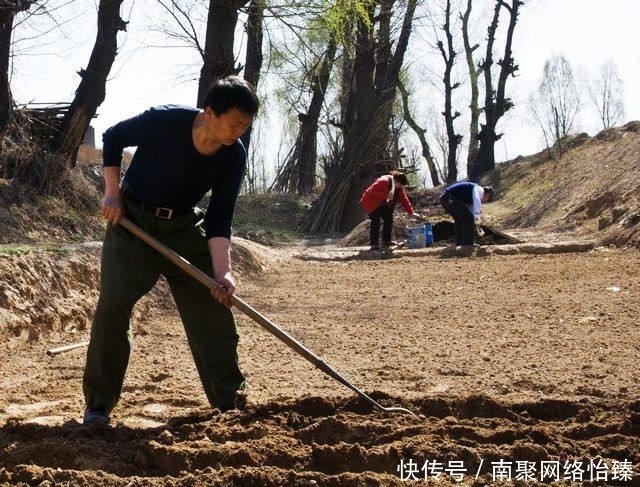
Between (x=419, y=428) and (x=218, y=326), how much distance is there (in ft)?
3.42

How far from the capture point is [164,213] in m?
4.18

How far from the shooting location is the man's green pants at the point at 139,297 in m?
4.13

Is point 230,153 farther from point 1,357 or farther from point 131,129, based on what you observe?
point 1,357

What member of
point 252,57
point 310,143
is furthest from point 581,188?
point 252,57

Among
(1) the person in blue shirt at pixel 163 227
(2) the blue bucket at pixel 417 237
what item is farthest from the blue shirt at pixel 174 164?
(2) the blue bucket at pixel 417 237

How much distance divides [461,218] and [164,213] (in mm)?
10130

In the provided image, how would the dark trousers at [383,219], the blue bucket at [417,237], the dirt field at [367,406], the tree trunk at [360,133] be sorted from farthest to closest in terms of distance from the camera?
the tree trunk at [360,133]
the blue bucket at [417,237]
the dark trousers at [383,219]
the dirt field at [367,406]

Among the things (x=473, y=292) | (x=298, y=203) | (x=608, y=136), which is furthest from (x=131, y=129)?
(x=608, y=136)

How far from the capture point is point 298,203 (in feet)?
72.2

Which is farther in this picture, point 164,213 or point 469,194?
point 469,194

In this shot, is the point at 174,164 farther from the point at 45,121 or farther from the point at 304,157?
the point at 304,157

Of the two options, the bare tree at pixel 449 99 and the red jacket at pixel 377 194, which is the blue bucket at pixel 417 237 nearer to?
the red jacket at pixel 377 194

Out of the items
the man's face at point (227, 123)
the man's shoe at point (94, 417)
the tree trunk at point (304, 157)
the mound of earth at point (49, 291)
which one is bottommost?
the man's shoe at point (94, 417)

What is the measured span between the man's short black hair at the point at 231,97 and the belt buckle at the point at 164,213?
0.56 m
